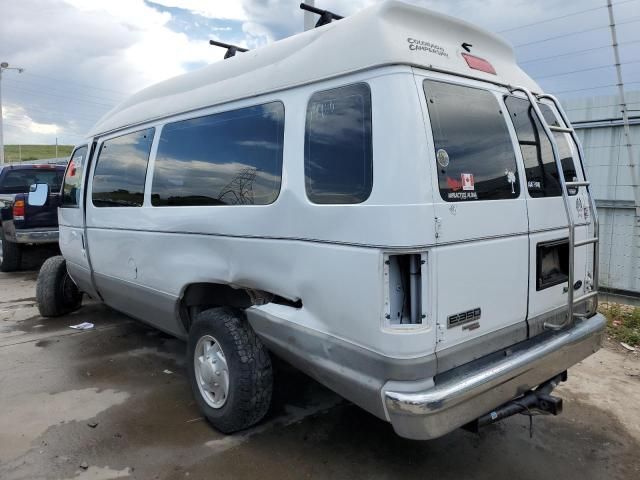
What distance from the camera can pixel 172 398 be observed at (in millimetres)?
4027

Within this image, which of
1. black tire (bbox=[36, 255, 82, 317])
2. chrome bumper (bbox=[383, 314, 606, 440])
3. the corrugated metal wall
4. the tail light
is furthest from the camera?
the tail light

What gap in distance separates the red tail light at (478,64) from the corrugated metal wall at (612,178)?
4.42m

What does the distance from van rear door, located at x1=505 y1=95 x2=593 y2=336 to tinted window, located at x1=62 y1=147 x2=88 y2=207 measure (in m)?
4.32

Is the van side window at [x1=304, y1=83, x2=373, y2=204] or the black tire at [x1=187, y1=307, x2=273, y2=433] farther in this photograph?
the black tire at [x1=187, y1=307, x2=273, y2=433]

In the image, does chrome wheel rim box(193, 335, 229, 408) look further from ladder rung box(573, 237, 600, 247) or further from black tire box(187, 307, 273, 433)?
ladder rung box(573, 237, 600, 247)

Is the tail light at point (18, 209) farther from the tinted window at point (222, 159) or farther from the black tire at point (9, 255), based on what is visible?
the tinted window at point (222, 159)

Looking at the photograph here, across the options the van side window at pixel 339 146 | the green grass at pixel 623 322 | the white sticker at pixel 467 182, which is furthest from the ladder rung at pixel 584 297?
the green grass at pixel 623 322

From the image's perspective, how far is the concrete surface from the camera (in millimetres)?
3078

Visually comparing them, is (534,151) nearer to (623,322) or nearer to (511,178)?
(511,178)

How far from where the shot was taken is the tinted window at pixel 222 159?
10.00ft

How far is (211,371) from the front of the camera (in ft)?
11.4

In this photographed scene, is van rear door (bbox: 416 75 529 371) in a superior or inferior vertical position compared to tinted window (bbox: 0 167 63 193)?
inferior

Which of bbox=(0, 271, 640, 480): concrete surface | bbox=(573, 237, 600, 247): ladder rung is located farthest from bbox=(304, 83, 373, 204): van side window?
bbox=(0, 271, 640, 480): concrete surface

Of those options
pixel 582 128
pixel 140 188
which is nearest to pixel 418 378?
pixel 140 188
